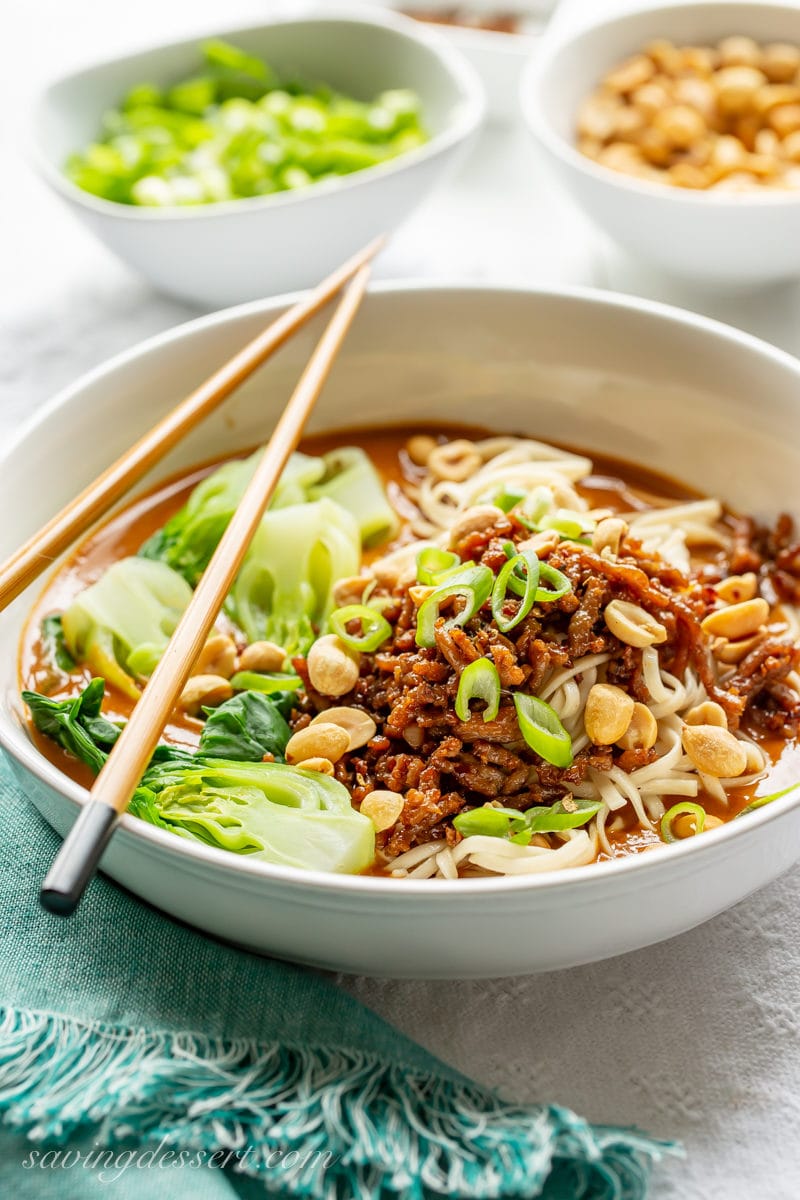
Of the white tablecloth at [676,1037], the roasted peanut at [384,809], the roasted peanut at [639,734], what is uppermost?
the roasted peanut at [384,809]

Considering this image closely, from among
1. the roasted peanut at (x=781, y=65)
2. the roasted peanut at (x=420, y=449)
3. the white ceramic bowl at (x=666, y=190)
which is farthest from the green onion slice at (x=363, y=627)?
the roasted peanut at (x=781, y=65)

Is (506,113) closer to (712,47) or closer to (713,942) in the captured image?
(712,47)

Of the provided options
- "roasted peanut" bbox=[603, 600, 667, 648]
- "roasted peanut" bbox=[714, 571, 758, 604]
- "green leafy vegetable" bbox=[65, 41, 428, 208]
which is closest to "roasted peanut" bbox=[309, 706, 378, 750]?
"roasted peanut" bbox=[603, 600, 667, 648]

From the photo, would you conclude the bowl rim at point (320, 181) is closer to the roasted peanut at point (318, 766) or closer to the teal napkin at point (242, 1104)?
the roasted peanut at point (318, 766)

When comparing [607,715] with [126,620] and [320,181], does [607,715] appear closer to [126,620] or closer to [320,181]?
[126,620]

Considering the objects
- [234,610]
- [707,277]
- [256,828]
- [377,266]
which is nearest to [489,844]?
[256,828]
